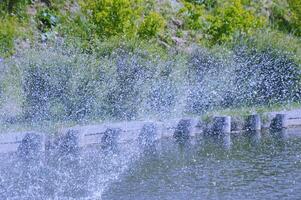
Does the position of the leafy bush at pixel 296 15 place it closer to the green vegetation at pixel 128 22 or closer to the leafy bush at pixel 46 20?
the green vegetation at pixel 128 22

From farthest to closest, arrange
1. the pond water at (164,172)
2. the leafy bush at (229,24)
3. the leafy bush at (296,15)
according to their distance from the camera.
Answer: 1. the leafy bush at (296,15)
2. the leafy bush at (229,24)
3. the pond water at (164,172)

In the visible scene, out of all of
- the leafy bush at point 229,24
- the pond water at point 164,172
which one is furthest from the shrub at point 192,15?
the pond water at point 164,172

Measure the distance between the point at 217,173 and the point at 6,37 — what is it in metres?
9.08

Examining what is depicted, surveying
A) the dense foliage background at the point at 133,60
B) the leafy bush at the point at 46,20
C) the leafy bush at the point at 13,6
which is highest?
the leafy bush at the point at 13,6

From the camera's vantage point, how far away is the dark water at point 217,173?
845cm

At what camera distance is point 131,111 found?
14172 mm

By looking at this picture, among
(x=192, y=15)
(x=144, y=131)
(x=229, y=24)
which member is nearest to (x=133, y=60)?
(x=144, y=131)

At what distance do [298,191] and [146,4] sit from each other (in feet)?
42.0

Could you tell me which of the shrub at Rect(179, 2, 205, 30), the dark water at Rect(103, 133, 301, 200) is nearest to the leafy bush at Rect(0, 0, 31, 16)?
the shrub at Rect(179, 2, 205, 30)

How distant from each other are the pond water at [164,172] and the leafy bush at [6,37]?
5.75 meters

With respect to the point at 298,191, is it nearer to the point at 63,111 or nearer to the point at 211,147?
the point at 211,147

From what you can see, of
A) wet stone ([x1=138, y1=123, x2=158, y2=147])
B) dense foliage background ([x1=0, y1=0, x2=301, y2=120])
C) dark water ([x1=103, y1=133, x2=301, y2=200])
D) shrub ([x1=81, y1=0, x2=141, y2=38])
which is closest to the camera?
dark water ([x1=103, y1=133, x2=301, y2=200])

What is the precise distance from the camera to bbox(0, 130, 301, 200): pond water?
28.1 ft

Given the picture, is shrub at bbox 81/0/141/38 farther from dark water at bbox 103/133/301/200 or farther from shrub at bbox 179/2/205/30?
dark water at bbox 103/133/301/200
